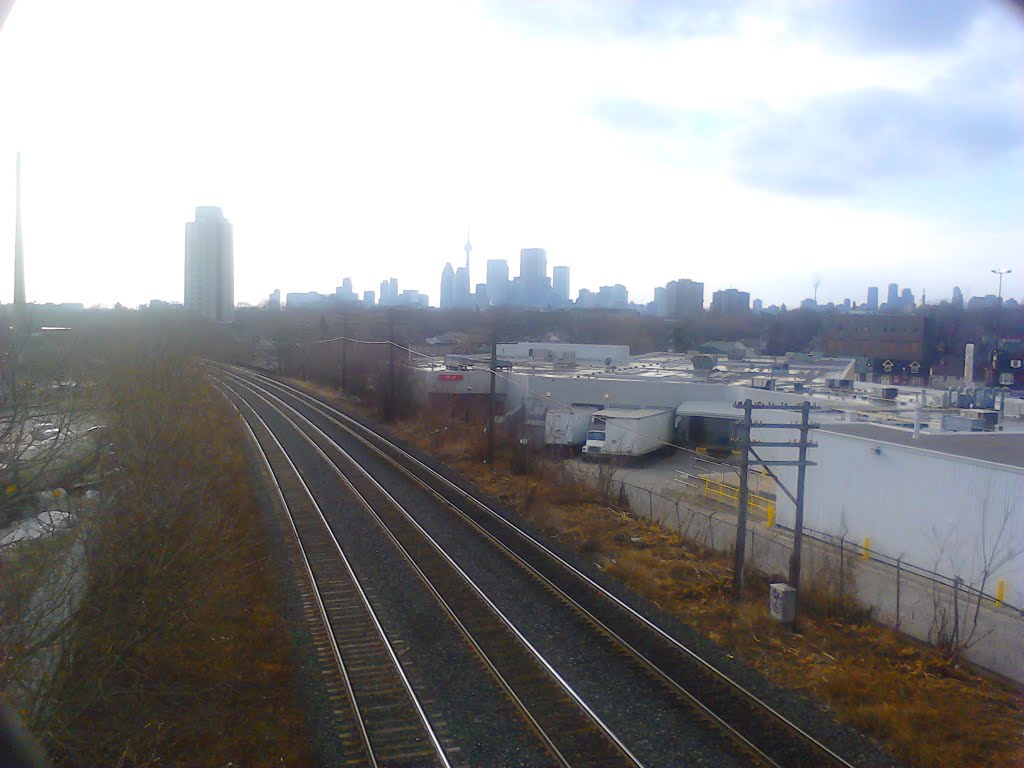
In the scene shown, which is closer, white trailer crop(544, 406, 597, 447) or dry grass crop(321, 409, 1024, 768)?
dry grass crop(321, 409, 1024, 768)

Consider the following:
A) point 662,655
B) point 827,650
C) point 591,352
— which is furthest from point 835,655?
point 591,352

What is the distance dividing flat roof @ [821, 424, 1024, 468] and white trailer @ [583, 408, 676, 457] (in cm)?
893

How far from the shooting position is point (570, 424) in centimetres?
2358

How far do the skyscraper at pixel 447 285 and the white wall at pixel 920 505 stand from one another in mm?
86249

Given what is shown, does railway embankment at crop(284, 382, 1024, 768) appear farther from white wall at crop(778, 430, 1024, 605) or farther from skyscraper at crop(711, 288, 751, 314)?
skyscraper at crop(711, 288, 751, 314)

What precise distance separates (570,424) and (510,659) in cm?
1713

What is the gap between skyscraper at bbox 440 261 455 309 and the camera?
98.1m

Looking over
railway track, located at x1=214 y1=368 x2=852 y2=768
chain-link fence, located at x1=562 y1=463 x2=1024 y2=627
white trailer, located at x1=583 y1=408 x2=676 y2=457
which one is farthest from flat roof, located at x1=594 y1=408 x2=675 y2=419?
railway track, located at x1=214 y1=368 x2=852 y2=768

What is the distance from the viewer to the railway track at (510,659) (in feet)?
16.8

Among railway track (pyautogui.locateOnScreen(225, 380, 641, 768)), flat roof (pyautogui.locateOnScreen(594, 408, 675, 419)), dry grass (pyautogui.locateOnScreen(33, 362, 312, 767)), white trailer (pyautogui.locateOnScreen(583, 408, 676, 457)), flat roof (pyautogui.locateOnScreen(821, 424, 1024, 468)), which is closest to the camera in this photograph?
dry grass (pyautogui.locateOnScreen(33, 362, 312, 767))

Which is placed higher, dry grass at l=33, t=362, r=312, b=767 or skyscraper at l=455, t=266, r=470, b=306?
skyscraper at l=455, t=266, r=470, b=306

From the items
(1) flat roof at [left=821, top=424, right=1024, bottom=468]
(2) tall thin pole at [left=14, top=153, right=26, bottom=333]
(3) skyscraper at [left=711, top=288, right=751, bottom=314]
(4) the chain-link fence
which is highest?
(3) skyscraper at [left=711, top=288, right=751, bottom=314]

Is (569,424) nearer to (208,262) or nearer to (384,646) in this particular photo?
(384,646)

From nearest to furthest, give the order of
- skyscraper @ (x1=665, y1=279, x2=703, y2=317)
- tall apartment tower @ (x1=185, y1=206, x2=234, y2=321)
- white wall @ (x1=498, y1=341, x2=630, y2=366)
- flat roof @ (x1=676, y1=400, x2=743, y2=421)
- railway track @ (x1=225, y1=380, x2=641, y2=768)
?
1. railway track @ (x1=225, y1=380, x2=641, y2=768)
2. flat roof @ (x1=676, y1=400, x2=743, y2=421)
3. white wall @ (x1=498, y1=341, x2=630, y2=366)
4. tall apartment tower @ (x1=185, y1=206, x2=234, y2=321)
5. skyscraper @ (x1=665, y1=279, x2=703, y2=317)
